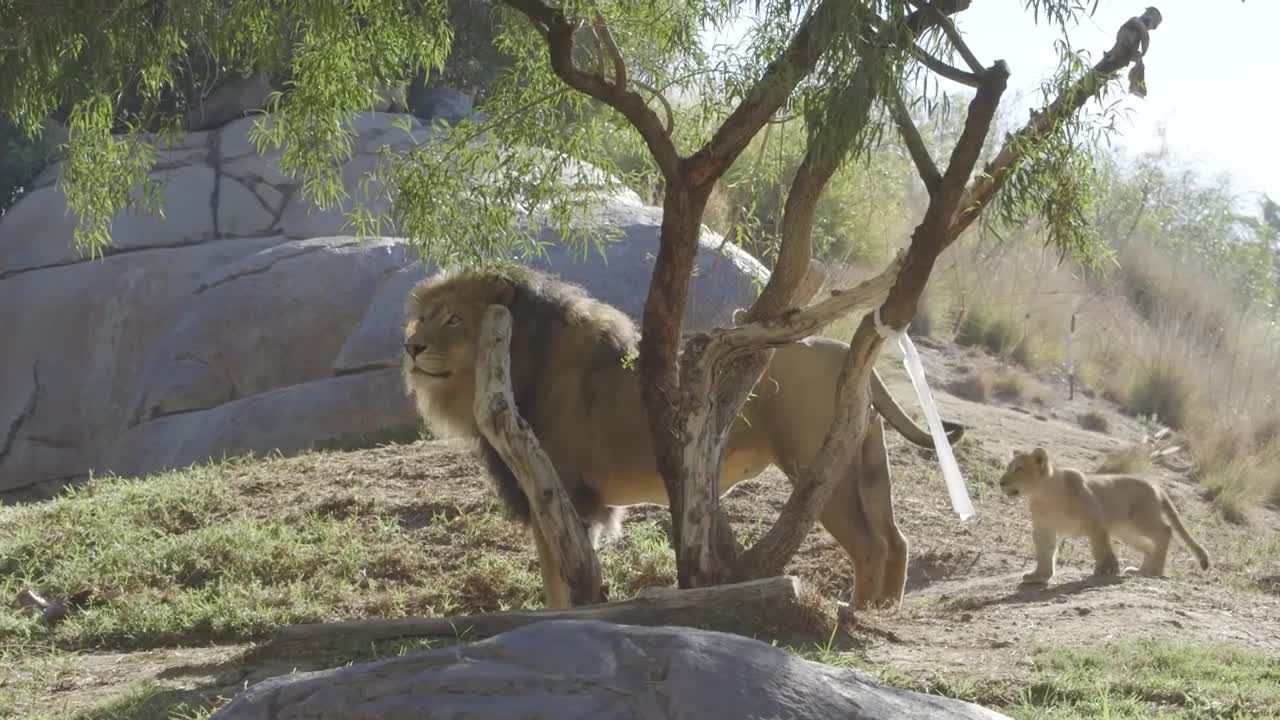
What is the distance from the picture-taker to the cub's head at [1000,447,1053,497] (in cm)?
770

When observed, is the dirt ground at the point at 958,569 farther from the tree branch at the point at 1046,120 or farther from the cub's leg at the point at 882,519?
the tree branch at the point at 1046,120

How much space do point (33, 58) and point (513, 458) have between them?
225cm

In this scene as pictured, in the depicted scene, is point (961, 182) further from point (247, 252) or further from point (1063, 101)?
point (247, 252)

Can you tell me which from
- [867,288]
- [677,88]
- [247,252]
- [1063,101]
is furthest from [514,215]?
[247,252]

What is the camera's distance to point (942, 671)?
5.09m

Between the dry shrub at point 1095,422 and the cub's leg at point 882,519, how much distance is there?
26.6 feet

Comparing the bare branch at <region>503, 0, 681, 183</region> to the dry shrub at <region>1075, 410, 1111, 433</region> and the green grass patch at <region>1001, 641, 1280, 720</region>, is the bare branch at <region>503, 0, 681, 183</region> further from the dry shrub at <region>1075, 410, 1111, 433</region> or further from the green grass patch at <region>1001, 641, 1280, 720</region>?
the dry shrub at <region>1075, 410, 1111, 433</region>

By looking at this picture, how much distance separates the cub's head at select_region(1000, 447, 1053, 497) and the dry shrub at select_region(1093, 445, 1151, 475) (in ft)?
9.42

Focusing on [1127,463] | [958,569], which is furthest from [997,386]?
[958,569]

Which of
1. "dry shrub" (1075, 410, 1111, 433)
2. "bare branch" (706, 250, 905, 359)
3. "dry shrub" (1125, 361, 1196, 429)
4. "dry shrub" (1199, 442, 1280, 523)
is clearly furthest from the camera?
"dry shrub" (1125, 361, 1196, 429)

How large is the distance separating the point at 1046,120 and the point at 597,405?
2386mm

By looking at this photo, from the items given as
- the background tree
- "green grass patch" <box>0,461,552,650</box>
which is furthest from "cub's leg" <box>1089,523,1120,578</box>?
"green grass patch" <box>0,461,552,650</box>

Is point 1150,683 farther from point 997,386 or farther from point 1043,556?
point 997,386

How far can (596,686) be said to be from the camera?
9.66ft
